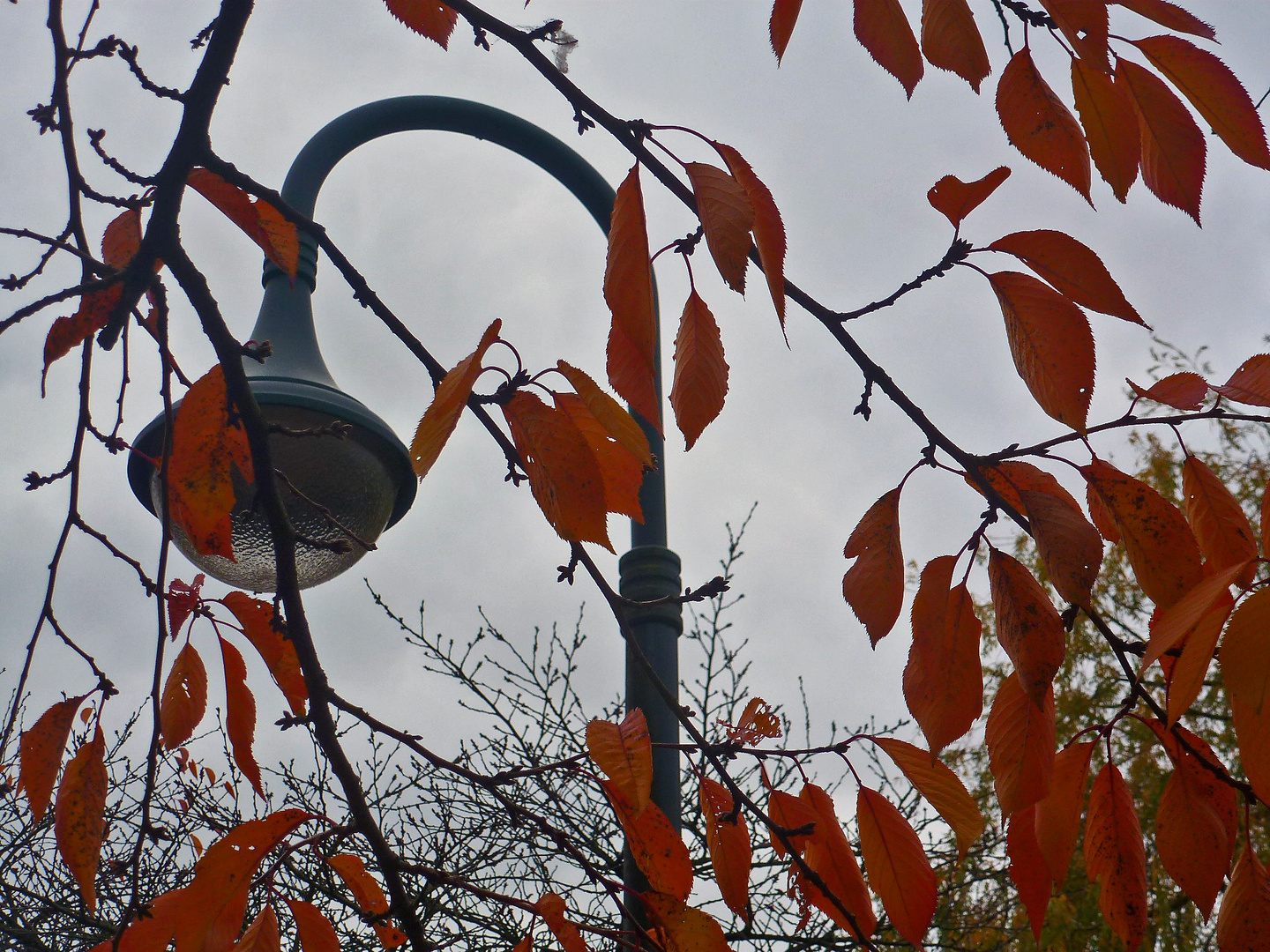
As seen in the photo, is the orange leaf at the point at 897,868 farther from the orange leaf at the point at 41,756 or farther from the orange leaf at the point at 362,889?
the orange leaf at the point at 41,756

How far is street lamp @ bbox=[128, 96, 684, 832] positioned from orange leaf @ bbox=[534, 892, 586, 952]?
24.5 inches

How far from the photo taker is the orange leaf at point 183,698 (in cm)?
110

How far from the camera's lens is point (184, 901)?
2.76 ft

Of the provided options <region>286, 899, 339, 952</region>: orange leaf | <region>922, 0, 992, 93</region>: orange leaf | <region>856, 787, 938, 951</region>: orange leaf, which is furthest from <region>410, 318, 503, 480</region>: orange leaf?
<region>286, 899, 339, 952</region>: orange leaf

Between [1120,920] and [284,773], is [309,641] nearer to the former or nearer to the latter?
[1120,920]

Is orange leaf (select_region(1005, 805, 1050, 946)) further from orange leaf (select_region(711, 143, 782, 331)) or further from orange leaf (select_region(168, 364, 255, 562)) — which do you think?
orange leaf (select_region(168, 364, 255, 562))

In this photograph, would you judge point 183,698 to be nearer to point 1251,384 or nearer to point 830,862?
point 830,862

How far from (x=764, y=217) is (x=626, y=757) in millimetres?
440

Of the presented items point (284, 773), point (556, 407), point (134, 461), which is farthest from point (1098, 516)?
point (284, 773)

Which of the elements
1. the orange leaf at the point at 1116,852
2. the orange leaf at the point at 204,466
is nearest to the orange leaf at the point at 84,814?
the orange leaf at the point at 204,466

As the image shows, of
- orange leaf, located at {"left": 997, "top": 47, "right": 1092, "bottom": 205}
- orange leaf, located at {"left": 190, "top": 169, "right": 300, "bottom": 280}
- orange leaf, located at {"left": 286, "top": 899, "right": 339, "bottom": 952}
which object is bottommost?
orange leaf, located at {"left": 286, "top": 899, "right": 339, "bottom": 952}

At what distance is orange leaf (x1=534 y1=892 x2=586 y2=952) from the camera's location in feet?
2.70

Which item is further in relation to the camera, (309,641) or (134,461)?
(134,461)

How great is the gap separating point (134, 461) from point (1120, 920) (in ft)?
5.07
